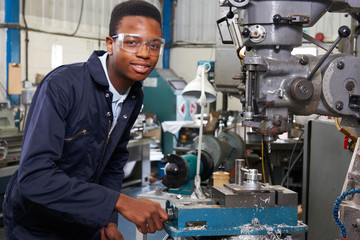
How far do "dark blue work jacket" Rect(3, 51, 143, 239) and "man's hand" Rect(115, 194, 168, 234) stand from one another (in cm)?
2

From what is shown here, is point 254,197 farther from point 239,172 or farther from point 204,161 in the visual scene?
point 204,161

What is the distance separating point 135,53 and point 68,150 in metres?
0.31

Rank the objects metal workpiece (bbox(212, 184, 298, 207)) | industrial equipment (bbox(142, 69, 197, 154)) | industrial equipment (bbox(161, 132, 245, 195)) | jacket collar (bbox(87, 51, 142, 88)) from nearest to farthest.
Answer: metal workpiece (bbox(212, 184, 298, 207))
jacket collar (bbox(87, 51, 142, 88))
industrial equipment (bbox(161, 132, 245, 195))
industrial equipment (bbox(142, 69, 197, 154))

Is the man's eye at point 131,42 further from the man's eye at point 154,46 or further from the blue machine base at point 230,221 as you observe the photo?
the blue machine base at point 230,221

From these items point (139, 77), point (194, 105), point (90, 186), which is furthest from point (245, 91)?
point (194, 105)

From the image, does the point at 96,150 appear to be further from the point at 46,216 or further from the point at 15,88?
the point at 15,88

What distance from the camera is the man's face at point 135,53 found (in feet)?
3.89

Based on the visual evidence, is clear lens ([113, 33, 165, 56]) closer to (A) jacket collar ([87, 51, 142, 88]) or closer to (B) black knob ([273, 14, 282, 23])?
(A) jacket collar ([87, 51, 142, 88])

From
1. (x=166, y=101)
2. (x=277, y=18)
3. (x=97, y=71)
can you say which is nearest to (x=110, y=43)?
(x=97, y=71)

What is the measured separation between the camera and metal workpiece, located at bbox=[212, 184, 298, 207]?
1.12 m

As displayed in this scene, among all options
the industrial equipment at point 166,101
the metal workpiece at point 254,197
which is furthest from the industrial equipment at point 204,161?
the industrial equipment at point 166,101

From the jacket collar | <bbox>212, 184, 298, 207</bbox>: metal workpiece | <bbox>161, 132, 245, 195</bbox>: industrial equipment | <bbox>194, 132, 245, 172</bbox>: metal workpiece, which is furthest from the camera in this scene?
<bbox>194, 132, 245, 172</bbox>: metal workpiece

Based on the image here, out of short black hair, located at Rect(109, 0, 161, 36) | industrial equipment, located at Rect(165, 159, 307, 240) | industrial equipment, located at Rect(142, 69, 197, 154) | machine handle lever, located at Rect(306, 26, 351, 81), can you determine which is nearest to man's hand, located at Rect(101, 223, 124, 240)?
industrial equipment, located at Rect(165, 159, 307, 240)

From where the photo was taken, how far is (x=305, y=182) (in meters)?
2.35
